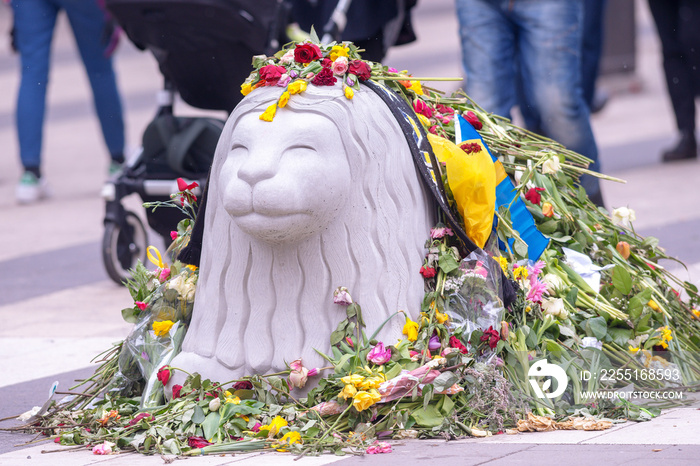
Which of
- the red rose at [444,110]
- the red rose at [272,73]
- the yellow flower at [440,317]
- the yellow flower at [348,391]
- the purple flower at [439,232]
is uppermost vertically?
the red rose at [272,73]

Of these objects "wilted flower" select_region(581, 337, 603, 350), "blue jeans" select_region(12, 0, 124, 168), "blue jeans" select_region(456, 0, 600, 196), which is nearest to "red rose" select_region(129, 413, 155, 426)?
"wilted flower" select_region(581, 337, 603, 350)

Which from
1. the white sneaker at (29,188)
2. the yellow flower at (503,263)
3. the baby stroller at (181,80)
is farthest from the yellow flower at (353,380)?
the white sneaker at (29,188)

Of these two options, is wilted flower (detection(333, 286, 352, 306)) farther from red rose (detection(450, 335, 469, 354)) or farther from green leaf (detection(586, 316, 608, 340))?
green leaf (detection(586, 316, 608, 340))

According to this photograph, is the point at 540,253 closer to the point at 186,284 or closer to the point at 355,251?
the point at 355,251

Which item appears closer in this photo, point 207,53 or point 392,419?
point 392,419

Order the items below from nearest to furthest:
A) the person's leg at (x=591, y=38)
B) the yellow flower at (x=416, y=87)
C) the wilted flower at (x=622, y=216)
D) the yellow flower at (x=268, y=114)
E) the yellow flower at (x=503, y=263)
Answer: the yellow flower at (x=268, y=114)
the yellow flower at (x=503, y=263)
the yellow flower at (x=416, y=87)
the wilted flower at (x=622, y=216)
the person's leg at (x=591, y=38)

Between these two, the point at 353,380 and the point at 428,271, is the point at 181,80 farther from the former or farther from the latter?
the point at 353,380

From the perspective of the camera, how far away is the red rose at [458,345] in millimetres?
3267

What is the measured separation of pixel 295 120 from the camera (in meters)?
3.25

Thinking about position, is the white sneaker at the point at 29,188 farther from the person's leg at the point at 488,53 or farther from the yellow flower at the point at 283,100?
the yellow flower at the point at 283,100

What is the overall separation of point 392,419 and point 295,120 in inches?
34.7

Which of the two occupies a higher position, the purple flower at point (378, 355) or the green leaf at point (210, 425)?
the purple flower at point (378, 355)

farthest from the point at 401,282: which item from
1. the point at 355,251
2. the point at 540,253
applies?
the point at 540,253

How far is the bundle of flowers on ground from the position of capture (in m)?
3.17
